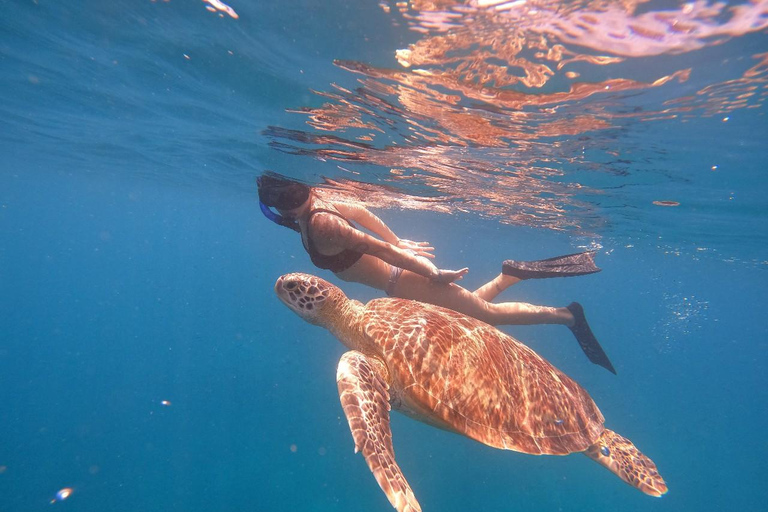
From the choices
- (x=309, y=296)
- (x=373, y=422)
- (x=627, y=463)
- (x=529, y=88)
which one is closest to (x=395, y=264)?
(x=309, y=296)

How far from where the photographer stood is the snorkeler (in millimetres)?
5629

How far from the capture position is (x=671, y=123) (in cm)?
645

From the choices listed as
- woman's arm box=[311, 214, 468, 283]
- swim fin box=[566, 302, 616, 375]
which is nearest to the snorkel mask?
woman's arm box=[311, 214, 468, 283]

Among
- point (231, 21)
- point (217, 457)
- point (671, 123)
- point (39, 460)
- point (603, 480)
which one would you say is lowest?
point (39, 460)

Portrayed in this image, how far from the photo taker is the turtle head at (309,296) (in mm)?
5191

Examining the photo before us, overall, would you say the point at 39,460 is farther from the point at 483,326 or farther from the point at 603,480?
the point at 603,480

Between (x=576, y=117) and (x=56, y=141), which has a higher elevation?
(x=576, y=117)

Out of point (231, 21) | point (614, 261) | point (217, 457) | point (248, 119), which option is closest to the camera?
point (231, 21)

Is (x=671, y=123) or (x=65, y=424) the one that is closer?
(x=671, y=123)

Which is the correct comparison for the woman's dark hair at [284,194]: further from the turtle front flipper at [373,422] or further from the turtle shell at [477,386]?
the turtle front flipper at [373,422]

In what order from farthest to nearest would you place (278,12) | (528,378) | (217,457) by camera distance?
(217,457) < (278,12) < (528,378)

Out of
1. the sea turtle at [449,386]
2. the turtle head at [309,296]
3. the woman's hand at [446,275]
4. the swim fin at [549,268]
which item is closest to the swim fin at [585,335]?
the swim fin at [549,268]

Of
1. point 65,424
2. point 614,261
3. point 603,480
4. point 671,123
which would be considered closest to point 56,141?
point 65,424

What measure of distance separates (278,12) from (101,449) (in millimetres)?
22858
